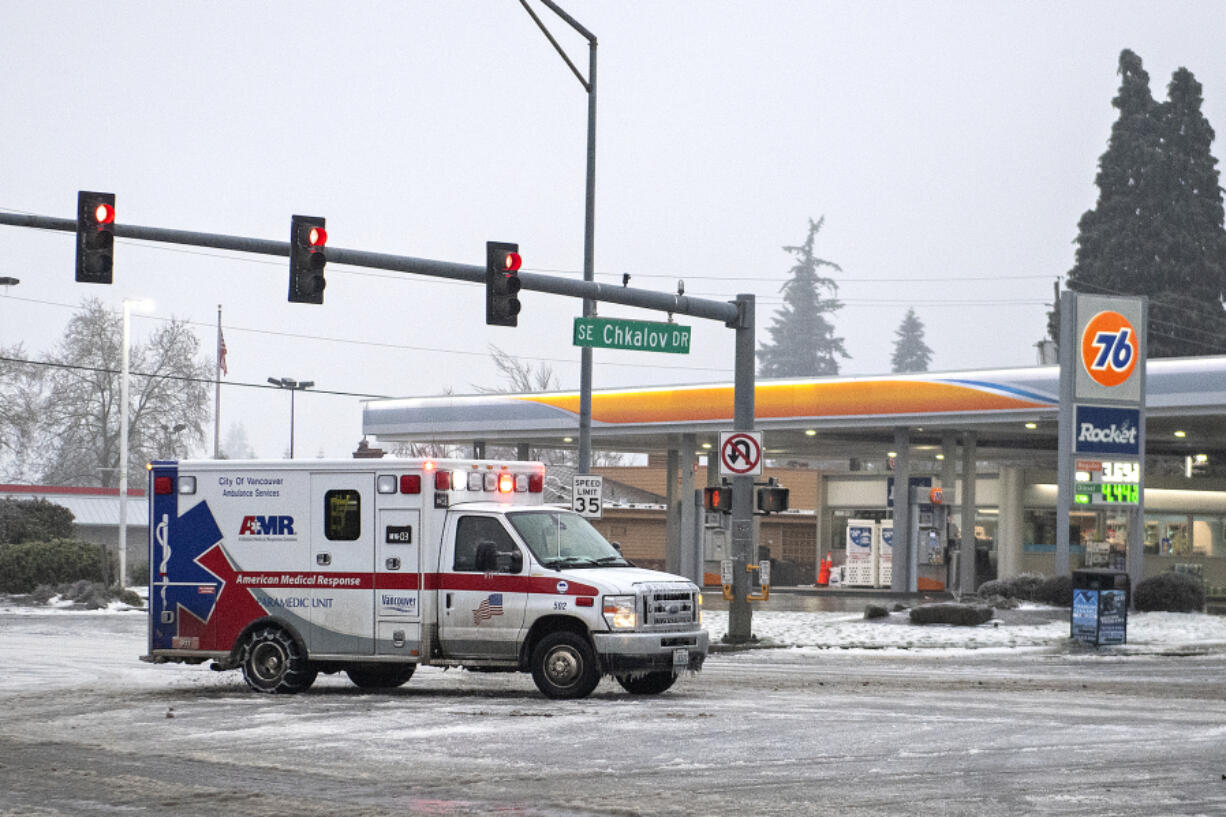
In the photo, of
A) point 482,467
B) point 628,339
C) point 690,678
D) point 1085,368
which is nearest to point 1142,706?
point 690,678

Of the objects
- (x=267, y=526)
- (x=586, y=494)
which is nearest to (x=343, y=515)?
(x=267, y=526)

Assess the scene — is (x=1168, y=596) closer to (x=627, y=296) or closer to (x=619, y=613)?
(x=627, y=296)

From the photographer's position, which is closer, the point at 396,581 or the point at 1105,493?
the point at 396,581

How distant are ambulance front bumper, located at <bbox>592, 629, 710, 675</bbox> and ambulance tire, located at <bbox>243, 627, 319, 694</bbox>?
142 inches

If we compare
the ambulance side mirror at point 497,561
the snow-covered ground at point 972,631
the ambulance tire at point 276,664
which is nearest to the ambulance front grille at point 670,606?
the ambulance side mirror at point 497,561

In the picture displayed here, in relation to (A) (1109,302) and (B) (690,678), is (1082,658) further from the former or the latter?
(A) (1109,302)

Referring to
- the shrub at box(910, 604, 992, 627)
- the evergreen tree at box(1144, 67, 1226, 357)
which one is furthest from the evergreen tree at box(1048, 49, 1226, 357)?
the shrub at box(910, 604, 992, 627)

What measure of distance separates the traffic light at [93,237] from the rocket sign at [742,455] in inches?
396

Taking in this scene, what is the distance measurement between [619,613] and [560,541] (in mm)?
1380

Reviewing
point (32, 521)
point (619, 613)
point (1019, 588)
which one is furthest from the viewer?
point (32, 521)

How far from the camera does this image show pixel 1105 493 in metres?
33.0

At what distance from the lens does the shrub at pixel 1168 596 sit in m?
34.1

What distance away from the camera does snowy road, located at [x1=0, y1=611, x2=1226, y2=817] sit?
10898 millimetres

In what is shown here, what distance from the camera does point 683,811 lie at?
10398 millimetres
